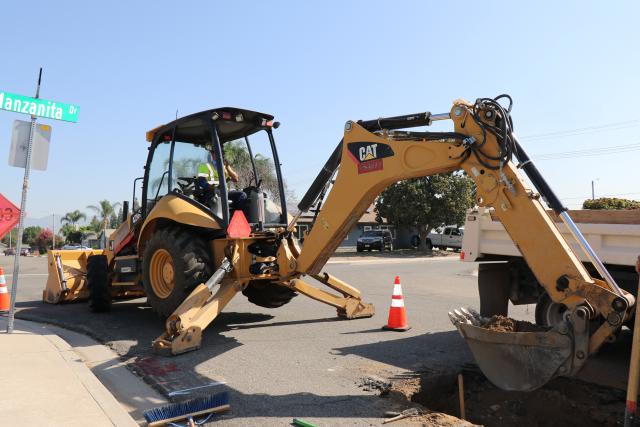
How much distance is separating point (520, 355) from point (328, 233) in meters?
2.59

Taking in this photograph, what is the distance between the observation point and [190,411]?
4.14 m

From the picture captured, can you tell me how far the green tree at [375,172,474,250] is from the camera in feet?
113

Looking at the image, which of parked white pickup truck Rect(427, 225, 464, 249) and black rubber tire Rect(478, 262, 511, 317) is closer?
black rubber tire Rect(478, 262, 511, 317)

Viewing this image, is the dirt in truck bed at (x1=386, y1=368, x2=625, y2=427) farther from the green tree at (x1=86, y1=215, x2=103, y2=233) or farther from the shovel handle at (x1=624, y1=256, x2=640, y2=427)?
the green tree at (x1=86, y1=215, x2=103, y2=233)

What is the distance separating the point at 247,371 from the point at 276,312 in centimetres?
391

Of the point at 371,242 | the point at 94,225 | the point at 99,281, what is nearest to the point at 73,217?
the point at 94,225

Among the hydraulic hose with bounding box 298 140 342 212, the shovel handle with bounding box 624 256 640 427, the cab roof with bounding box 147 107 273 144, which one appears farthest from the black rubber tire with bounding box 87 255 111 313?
the shovel handle with bounding box 624 256 640 427

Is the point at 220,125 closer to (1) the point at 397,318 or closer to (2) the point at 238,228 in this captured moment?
(2) the point at 238,228

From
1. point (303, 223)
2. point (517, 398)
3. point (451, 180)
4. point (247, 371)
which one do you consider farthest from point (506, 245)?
point (451, 180)

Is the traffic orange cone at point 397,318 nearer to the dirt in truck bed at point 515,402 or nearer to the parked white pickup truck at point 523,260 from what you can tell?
the parked white pickup truck at point 523,260

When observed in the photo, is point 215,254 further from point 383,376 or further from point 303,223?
point 383,376

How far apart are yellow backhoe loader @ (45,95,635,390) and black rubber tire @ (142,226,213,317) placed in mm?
15

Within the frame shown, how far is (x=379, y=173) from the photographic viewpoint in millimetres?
5348

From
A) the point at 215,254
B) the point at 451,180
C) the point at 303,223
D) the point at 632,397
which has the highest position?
the point at 451,180
